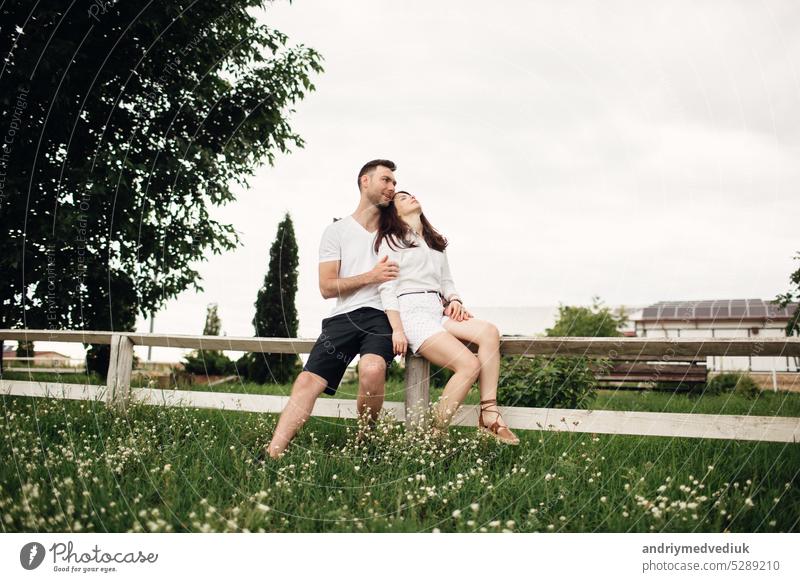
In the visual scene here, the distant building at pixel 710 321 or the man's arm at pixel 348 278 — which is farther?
the distant building at pixel 710 321

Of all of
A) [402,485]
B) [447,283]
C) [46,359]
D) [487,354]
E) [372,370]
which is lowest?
[402,485]

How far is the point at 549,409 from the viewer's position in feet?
11.3

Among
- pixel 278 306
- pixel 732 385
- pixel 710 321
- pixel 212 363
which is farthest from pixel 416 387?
pixel 710 321

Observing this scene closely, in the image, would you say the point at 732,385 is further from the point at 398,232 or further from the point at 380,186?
the point at 380,186

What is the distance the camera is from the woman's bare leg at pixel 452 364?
3291 mm

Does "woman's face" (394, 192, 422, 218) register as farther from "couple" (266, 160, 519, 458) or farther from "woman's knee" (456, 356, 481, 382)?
"woman's knee" (456, 356, 481, 382)

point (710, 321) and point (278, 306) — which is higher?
point (710, 321)

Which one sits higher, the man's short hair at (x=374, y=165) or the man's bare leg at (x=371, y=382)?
the man's short hair at (x=374, y=165)

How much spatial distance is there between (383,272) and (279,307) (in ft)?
11.0

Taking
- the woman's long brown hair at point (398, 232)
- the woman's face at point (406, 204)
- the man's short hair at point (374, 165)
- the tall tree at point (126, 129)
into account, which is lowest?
the woman's long brown hair at point (398, 232)

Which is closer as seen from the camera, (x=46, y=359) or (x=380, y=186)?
(x=380, y=186)

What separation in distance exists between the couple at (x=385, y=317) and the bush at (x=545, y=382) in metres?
1.87

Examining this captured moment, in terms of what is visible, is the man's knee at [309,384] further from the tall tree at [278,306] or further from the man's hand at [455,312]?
the tall tree at [278,306]

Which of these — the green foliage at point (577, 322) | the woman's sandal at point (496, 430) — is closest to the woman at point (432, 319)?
the woman's sandal at point (496, 430)
